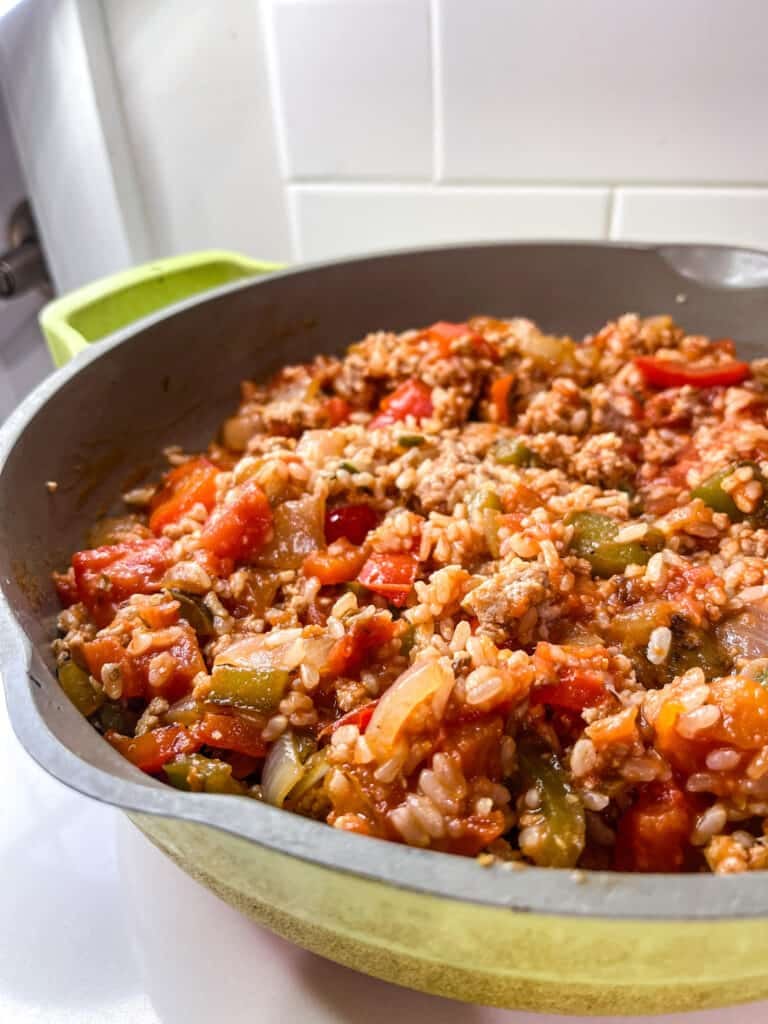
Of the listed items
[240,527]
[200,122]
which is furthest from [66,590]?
[200,122]

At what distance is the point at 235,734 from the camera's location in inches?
48.0

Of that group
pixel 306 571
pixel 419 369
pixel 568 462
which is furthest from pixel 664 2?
pixel 306 571

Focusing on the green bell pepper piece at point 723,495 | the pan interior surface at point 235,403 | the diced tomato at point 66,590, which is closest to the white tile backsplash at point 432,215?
the pan interior surface at point 235,403

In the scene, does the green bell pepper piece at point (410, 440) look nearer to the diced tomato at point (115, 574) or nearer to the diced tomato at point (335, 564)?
the diced tomato at point (335, 564)

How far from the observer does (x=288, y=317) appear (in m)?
2.09

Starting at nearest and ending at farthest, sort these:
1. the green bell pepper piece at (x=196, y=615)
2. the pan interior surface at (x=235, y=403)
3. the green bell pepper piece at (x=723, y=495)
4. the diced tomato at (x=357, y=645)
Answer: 1. the pan interior surface at (x=235, y=403)
2. the diced tomato at (x=357, y=645)
3. the green bell pepper piece at (x=196, y=615)
4. the green bell pepper piece at (x=723, y=495)

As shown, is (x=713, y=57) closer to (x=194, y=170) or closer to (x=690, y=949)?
(x=194, y=170)

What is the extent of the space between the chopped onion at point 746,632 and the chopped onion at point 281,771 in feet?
2.15

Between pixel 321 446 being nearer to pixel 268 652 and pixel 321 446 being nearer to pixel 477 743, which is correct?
pixel 268 652

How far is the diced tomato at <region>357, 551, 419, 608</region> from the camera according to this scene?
1417mm

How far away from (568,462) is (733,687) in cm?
71

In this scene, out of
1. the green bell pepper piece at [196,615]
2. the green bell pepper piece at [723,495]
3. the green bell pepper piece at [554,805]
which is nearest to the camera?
the green bell pepper piece at [554,805]

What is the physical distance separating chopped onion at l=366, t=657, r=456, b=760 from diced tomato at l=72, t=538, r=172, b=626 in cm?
56

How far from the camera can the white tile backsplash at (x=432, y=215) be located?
2.47 metres
